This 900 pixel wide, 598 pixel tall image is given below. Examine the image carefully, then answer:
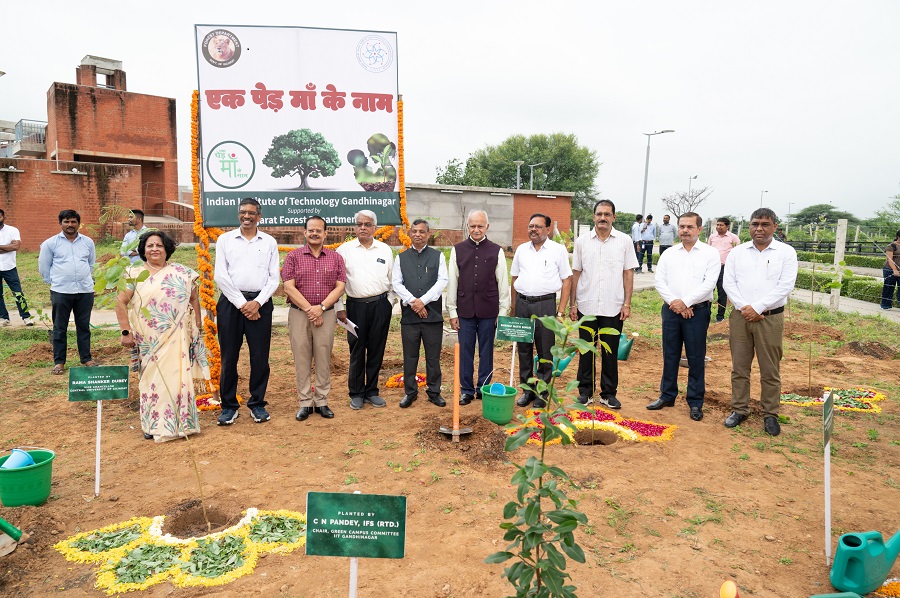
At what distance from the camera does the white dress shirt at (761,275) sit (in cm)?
481

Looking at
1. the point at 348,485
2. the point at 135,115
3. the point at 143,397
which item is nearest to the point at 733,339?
the point at 348,485

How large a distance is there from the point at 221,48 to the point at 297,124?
3.40 feet

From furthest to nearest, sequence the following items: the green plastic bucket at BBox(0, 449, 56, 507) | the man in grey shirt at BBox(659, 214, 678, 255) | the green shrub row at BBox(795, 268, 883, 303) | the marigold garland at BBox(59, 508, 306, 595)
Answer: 1. the man in grey shirt at BBox(659, 214, 678, 255)
2. the green shrub row at BBox(795, 268, 883, 303)
3. the green plastic bucket at BBox(0, 449, 56, 507)
4. the marigold garland at BBox(59, 508, 306, 595)

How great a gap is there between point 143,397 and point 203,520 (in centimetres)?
170

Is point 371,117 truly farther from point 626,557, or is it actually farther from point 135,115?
point 135,115

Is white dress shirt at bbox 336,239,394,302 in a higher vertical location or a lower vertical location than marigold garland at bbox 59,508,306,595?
higher

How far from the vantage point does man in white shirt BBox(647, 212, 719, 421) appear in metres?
5.24

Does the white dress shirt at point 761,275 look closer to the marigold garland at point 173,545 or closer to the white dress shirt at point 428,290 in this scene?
the white dress shirt at point 428,290

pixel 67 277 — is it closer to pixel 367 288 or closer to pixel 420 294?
pixel 367 288

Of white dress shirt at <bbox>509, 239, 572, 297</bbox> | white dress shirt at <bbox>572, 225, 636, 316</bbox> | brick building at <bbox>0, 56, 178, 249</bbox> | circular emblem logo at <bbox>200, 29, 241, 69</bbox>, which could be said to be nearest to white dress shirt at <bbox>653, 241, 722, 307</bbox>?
white dress shirt at <bbox>572, 225, 636, 316</bbox>

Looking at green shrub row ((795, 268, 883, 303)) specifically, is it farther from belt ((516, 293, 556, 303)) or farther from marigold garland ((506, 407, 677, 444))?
belt ((516, 293, 556, 303))

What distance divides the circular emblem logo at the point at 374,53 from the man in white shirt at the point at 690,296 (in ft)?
11.8

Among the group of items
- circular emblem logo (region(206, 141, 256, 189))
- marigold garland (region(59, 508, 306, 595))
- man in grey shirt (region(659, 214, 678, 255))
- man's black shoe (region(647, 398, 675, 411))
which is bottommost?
marigold garland (region(59, 508, 306, 595))

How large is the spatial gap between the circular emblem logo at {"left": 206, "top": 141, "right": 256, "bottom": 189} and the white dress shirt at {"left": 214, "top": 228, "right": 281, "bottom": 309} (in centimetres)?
123
